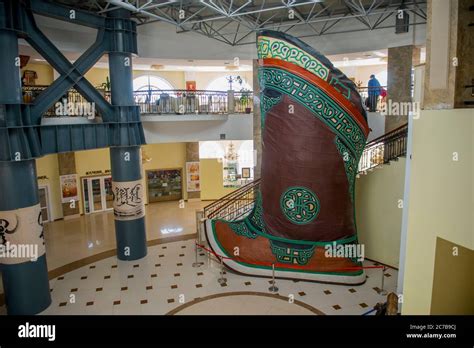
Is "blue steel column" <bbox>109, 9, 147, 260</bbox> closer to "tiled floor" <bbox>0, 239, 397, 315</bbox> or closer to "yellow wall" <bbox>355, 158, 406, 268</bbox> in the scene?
"tiled floor" <bbox>0, 239, 397, 315</bbox>

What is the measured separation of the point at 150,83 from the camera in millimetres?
20984

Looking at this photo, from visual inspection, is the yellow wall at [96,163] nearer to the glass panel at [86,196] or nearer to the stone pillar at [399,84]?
the glass panel at [86,196]

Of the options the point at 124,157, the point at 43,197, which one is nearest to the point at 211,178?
the point at 43,197

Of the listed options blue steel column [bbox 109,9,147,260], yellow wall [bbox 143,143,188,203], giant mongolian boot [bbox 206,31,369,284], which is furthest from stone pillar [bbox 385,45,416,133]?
yellow wall [bbox 143,143,188,203]

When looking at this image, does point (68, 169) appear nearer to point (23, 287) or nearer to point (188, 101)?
point (188, 101)

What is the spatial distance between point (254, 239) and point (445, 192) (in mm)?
6609

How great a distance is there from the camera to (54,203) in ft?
57.7

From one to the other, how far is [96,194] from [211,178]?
6.50 m

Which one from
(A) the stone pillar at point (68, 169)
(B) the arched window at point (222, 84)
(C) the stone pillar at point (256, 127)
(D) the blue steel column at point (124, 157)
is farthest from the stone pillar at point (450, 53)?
(B) the arched window at point (222, 84)

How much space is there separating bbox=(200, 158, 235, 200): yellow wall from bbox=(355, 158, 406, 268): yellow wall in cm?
1077

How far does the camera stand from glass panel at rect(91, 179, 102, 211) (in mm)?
19062
